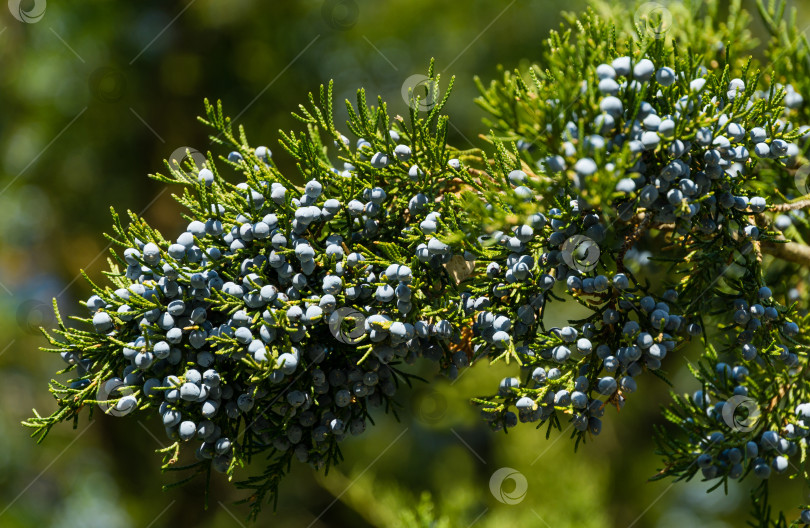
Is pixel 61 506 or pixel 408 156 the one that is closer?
pixel 408 156

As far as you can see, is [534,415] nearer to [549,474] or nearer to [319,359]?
[319,359]

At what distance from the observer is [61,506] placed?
132 inches

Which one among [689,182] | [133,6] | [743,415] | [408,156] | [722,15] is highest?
[133,6]

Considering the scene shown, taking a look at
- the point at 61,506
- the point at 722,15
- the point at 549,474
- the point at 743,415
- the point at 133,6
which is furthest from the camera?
the point at 61,506

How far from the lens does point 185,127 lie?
286 cm

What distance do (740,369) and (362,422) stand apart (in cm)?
57

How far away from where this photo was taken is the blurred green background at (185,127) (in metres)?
2.79

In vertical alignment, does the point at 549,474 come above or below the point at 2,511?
below

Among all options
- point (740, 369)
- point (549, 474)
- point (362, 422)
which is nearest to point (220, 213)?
point (362, 422)

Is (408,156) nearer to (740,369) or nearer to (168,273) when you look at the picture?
(168,273)

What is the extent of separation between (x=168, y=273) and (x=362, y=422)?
1.03ft

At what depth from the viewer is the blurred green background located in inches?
110

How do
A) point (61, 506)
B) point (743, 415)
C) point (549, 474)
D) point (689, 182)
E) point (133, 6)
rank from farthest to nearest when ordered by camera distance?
1. point (61, 506)
2. point (133, 6)
3. point (549, 474)
4. point (743, 415)
5. point (689, 182)

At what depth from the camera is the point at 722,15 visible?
8.66ft
